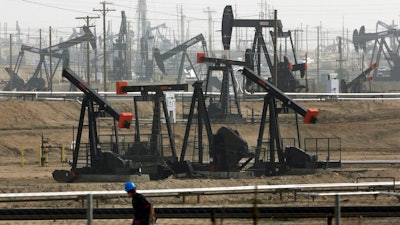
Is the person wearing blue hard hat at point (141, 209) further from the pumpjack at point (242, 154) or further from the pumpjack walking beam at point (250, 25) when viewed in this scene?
the pumpjack walking beam at point (250, 25)

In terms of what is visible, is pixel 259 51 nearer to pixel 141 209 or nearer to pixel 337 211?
pixel 141 209

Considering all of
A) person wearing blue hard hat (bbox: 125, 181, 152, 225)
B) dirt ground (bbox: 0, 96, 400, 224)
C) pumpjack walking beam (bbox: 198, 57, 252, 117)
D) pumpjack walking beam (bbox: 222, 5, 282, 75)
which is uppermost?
pumpjack walking beam (bbox: 222, 5, 282, 75)

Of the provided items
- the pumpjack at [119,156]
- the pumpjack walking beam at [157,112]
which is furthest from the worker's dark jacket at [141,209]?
the pumpjack walking beam at [157,112]

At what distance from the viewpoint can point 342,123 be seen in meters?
60.0

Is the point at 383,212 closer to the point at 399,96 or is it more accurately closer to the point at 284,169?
the point at 284,169

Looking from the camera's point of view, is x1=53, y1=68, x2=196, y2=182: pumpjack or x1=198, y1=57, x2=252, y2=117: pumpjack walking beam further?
x1=198, y1=57, x2=252, y2=117: pumpjack walking beam

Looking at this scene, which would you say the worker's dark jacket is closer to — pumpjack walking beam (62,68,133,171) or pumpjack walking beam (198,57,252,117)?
pumpjack walking beam (62,68,133,171)

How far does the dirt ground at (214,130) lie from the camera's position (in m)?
27.4

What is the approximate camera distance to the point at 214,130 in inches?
2189

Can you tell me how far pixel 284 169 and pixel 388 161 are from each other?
810 cm

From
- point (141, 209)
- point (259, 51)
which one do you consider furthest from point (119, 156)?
point (259, 51)

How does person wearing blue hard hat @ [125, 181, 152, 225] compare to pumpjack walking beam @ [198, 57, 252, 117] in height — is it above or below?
below

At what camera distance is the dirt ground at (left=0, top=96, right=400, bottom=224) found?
90.0 feet

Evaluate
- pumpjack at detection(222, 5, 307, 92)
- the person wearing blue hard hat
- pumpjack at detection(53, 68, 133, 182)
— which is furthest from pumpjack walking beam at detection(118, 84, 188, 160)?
pumpjack at detection(222, 5, 307, 92)
